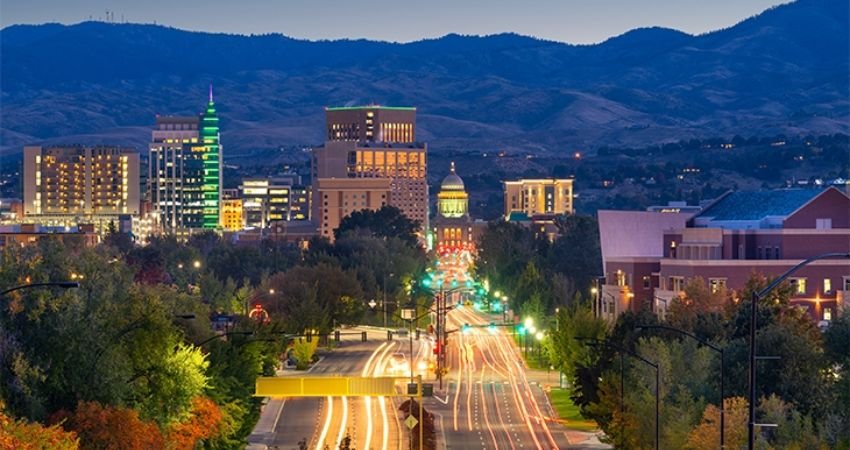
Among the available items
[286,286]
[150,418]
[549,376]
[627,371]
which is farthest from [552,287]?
[150,418]

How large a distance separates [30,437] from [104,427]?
10.5m

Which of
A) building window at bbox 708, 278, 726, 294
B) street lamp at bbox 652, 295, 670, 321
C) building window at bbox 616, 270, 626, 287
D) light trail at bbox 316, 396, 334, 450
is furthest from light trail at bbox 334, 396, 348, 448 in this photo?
building window at bbox 616, 270, 626, 287

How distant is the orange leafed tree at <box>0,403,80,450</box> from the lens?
170 feet

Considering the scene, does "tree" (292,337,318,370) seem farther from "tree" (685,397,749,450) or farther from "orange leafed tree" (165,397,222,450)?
"tree" (685,397,749,450)

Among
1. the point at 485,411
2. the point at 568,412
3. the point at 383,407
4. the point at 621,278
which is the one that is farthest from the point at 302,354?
the point at 568,412

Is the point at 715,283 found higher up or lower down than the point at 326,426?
higher up

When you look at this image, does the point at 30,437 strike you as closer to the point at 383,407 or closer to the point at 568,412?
the point at 383,407

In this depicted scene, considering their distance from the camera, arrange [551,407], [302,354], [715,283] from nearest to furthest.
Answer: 1. [551,407]
2. [715,283]
3. [302,354]

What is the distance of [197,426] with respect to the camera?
7600 cm

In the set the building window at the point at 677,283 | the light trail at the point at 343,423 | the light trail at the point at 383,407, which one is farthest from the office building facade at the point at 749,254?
the light trail at the point at 343,423

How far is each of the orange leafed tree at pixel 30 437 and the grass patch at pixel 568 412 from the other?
152ft

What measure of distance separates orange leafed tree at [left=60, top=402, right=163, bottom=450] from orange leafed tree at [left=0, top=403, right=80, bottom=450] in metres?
6.76

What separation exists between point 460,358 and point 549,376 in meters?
17.0

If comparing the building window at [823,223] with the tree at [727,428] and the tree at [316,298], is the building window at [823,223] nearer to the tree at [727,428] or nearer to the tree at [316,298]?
the tree at [316,298]
